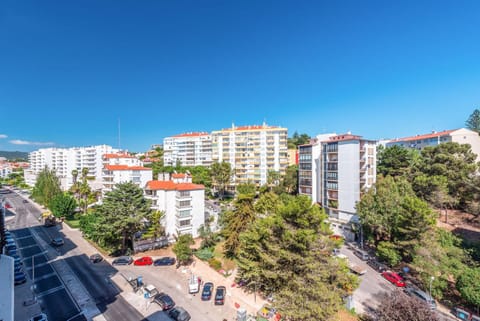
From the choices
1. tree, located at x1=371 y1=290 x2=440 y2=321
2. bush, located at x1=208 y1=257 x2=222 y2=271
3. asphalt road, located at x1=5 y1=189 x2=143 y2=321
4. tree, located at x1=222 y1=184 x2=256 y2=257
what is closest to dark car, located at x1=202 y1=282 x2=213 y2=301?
bush, located at x1=208 y1=257 x2=222 y2=271

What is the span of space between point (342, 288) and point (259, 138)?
2435 inches

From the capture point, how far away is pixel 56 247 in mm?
37875

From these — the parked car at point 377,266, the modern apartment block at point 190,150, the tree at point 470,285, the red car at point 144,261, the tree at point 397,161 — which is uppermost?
the modern apartment block at point 190,150

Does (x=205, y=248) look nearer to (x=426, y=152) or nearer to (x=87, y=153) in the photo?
(x=426, y=152)

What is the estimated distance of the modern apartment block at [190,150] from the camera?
4058 inches

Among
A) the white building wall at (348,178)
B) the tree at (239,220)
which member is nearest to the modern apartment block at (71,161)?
the tree at (239,220)

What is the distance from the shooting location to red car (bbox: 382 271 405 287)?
26856 millimetres

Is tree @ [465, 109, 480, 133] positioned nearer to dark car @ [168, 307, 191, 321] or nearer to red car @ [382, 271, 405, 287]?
red car @ [382, 271, 405, 287]

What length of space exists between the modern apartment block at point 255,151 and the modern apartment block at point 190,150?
19252 millimetres

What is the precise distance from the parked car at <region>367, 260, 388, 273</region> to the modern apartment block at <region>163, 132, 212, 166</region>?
77868 millimetres

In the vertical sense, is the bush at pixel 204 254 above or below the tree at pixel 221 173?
below

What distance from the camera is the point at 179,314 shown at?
69.4ft

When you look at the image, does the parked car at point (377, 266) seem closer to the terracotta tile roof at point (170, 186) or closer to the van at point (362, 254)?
the van at point (362, 254)

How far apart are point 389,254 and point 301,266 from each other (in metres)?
16.7
